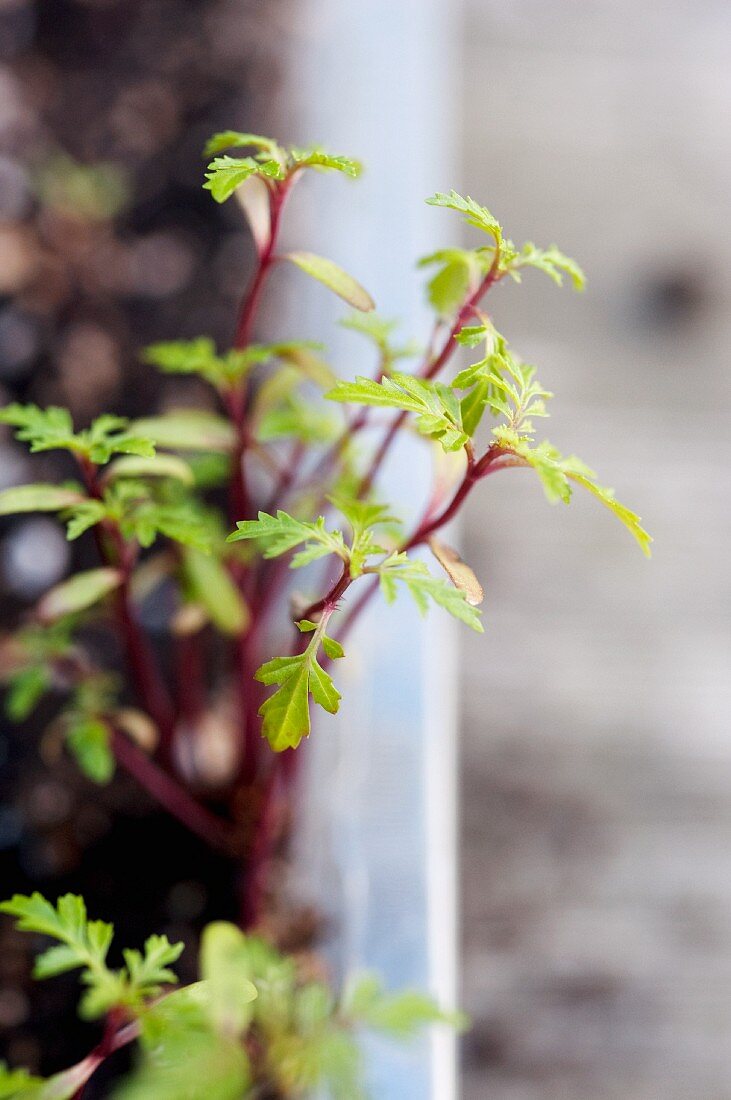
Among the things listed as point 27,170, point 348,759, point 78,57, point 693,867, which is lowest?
point 693,867

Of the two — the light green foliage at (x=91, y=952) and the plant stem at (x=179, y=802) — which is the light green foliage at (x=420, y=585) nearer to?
the light green foliage at (x=91, y=952)

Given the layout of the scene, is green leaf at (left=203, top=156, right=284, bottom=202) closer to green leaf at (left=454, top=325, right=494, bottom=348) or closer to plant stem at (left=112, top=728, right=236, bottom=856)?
green leaf at (left=454, top=325, right=494, bottom=348)

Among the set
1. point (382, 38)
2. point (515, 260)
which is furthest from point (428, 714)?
point (382, 38)

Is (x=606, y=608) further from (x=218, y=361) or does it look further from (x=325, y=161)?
(x=325, y=161)

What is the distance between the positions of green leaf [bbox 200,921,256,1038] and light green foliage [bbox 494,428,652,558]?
11.5 inches

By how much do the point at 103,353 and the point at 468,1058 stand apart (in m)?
0.87

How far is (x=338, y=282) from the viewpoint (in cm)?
57

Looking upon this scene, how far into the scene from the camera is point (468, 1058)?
0.93m

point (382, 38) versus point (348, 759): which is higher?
point (382, 38)

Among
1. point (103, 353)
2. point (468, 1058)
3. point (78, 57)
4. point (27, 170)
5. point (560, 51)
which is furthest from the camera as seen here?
point (560, 51)

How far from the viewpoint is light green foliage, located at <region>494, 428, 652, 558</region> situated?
1.49ft

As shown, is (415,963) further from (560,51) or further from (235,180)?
(560,51)

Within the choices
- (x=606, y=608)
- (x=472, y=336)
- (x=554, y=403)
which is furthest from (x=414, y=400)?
(x=554, y=403)

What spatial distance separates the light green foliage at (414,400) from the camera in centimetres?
45
